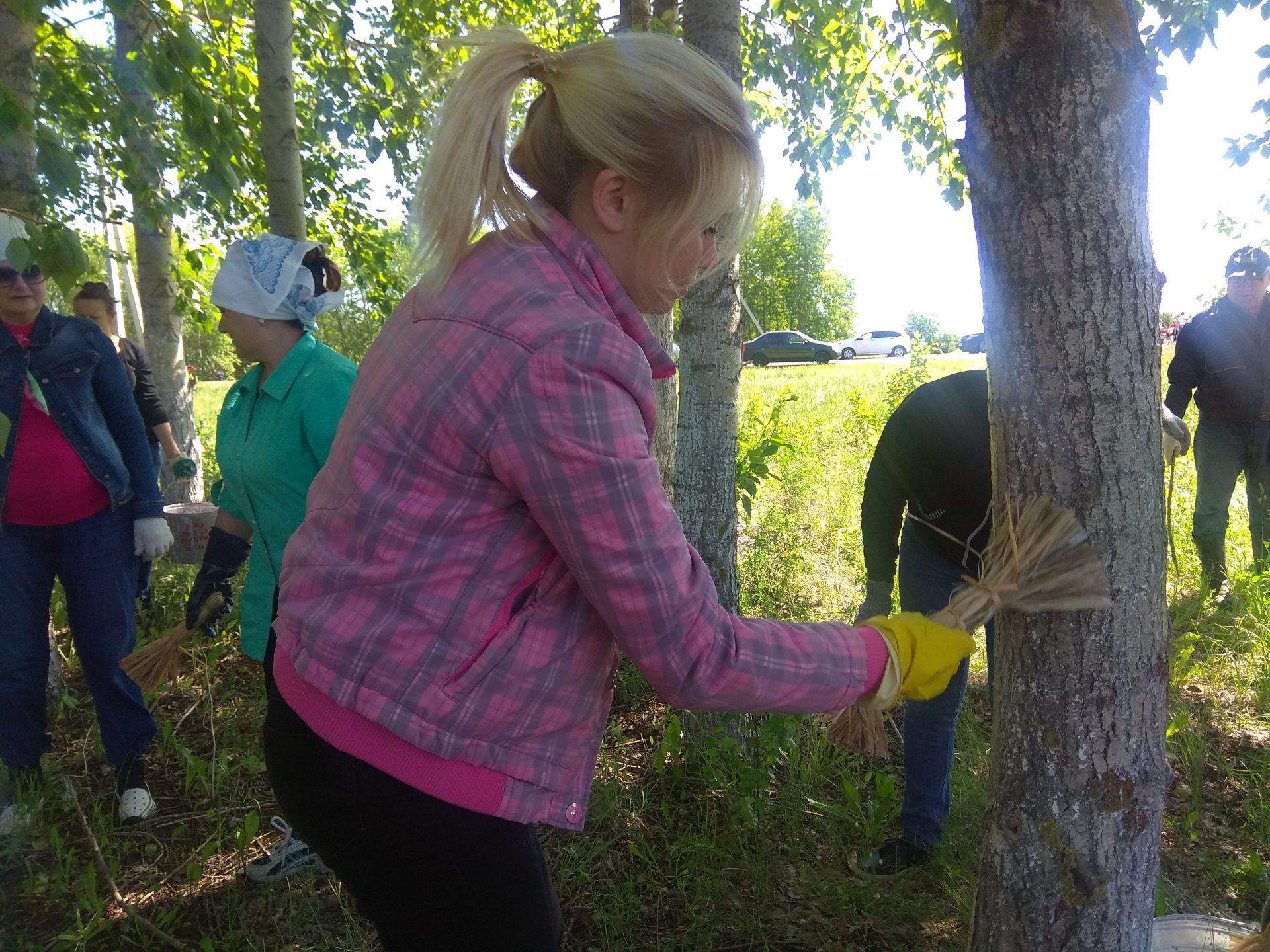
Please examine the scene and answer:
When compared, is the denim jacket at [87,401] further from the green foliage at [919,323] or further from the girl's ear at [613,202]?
the green foliage at [919,323]

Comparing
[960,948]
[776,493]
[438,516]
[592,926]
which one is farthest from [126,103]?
[776,493]

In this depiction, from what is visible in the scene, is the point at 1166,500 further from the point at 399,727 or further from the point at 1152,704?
the point at 399,727

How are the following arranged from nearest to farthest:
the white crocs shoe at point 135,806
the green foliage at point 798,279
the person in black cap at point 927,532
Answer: the person in black cap at point 927,532, the white crocs shoe at point 135,806, the green foliage at point 798,279

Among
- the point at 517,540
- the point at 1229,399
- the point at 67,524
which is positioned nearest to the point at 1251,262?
the point at 1229,399

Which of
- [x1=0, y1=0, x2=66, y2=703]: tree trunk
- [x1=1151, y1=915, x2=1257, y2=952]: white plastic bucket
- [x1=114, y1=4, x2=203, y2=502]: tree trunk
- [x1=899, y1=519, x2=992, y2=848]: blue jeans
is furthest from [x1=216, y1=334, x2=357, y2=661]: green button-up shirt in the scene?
[x1=114, y1=4, x2=203, y2=502]: tree trunk

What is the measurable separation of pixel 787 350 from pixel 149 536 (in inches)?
1251

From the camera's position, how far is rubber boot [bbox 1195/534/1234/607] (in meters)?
4.14

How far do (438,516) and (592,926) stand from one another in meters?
1.67

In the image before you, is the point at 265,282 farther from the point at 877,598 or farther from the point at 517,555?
the point at 877,598

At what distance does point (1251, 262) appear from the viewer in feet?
13.9

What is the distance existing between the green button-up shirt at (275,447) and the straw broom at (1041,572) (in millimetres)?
1505

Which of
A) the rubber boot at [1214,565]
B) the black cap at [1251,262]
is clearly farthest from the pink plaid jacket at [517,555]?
the black cap at [1251,262]

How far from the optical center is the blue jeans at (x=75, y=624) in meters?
2.58

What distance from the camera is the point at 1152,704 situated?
134cm
